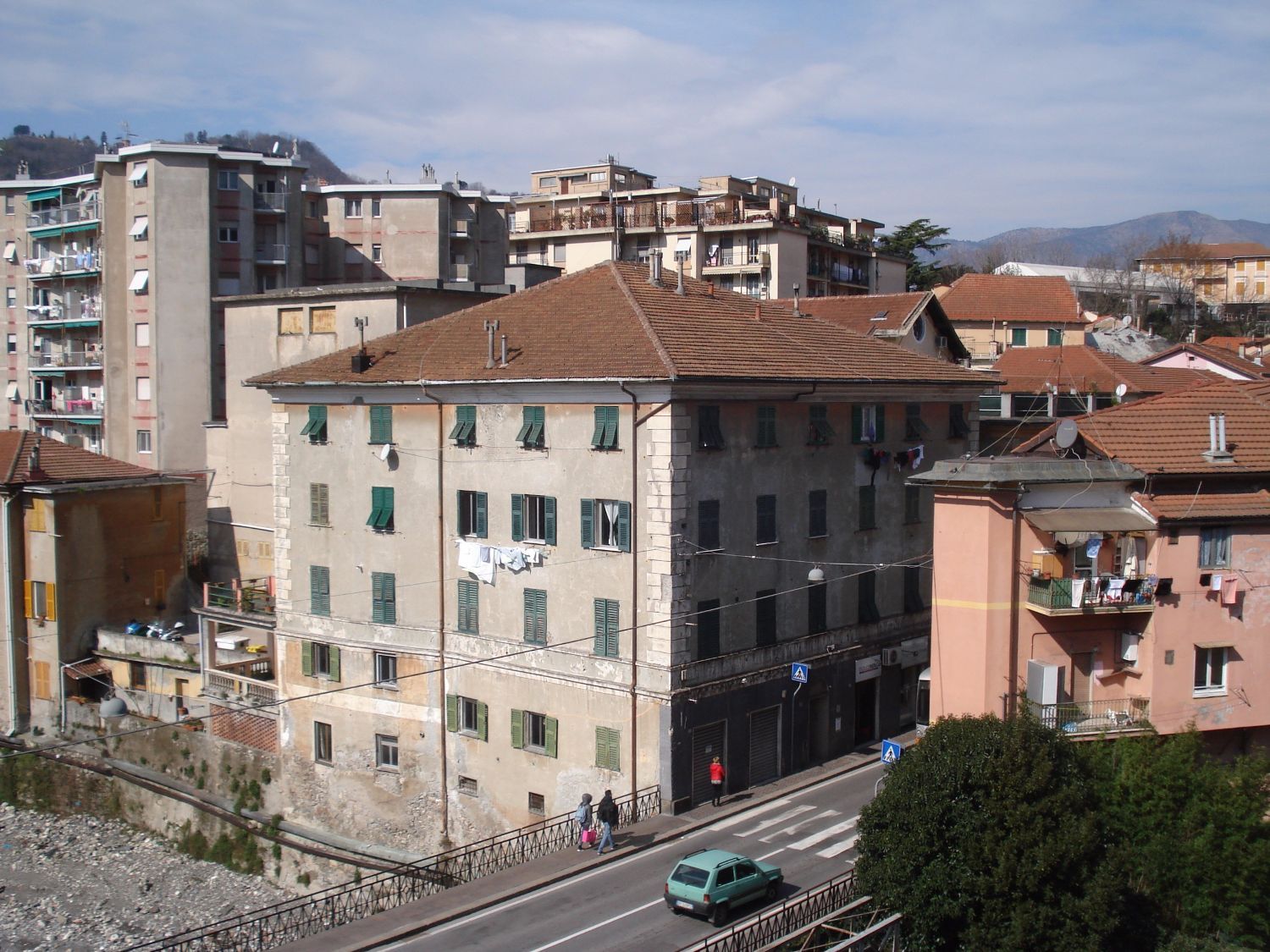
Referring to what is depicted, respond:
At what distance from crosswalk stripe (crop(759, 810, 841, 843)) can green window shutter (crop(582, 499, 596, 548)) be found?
28.3ft

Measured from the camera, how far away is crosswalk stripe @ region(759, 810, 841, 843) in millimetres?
30531

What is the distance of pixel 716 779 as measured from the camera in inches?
1287

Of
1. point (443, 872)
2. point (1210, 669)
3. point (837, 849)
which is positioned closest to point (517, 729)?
point (443, 872)

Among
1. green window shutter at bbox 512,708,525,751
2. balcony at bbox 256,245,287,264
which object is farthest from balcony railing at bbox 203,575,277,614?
balcony at bbox 256,245,287,264

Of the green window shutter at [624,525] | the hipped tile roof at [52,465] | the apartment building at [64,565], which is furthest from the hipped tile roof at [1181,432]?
the hipped tile roof at [52,465]

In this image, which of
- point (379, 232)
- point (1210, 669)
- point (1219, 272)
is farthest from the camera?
point (1219, 272)

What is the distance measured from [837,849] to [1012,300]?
169ft

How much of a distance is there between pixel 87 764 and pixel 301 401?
1637 centimetres

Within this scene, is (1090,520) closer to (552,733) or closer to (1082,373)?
(552,733)

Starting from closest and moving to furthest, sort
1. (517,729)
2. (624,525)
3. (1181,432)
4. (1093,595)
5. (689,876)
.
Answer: (689,876)
(1093,595)
(1181,432)
(624,525)
(517,729)

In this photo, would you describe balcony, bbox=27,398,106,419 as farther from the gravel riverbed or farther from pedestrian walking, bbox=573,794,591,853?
pedestrian walking, bbox=573,794,591,853

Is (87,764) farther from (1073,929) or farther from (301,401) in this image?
(1073,929)

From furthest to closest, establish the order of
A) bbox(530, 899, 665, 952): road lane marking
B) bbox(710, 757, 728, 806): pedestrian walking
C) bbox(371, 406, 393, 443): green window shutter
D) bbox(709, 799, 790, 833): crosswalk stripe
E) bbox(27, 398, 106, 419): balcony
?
bbox(27, 398, 106, 419): balcony
bbox(371, 406, 393, 443): green window shutter
bbox(710, 757, 728, 806): pedestrian walking
bbox(709, 799, 790, 833): crosswalk stripe
bbox(530, 899, 665, 952): road lane marking

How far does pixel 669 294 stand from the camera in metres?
38.1
